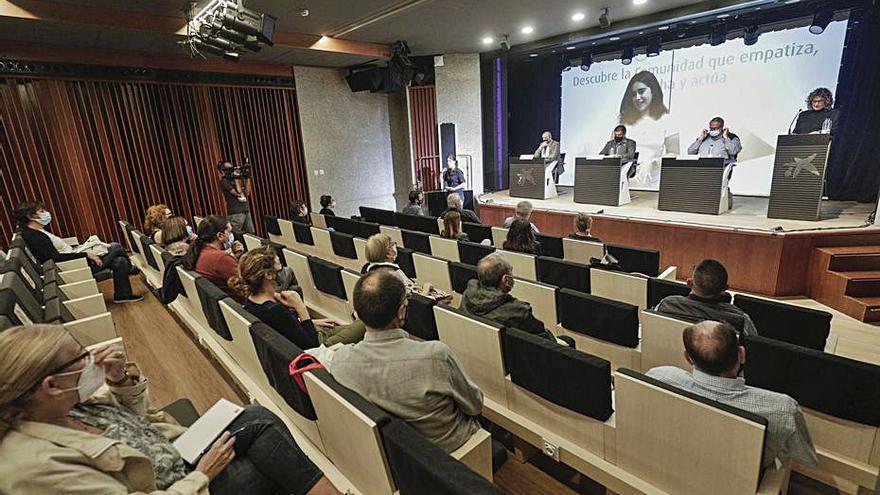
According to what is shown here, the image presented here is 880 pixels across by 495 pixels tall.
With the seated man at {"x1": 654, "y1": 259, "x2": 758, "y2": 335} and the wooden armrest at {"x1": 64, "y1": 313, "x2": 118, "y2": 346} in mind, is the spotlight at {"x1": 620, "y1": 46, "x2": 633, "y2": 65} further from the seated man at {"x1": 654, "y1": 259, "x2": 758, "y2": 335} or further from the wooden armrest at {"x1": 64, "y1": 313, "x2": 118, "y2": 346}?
the wooden armrest at {"x1": 64, "y1": 313, "x2": 118, "y2": 346}

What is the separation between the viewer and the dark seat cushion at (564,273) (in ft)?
10.1

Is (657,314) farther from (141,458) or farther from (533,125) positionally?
(533,125)

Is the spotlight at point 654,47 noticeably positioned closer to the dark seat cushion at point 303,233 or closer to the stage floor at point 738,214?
the stage floor at point 738,214

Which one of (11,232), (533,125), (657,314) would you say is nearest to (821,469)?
(657,314)

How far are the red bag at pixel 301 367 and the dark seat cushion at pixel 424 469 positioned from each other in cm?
49

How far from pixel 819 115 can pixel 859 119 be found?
57.2 inches

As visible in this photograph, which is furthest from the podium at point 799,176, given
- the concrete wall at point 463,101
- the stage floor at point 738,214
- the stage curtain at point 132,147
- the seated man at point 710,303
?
the stage curtain at point 132,147

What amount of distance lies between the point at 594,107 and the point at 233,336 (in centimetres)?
766

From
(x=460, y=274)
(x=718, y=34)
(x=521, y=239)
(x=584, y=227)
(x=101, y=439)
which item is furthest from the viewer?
(x=718, y=34)

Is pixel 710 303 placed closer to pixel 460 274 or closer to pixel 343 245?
pixel 460 274

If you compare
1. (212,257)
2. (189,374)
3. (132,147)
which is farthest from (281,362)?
(132,147)

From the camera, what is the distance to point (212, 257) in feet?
9.56

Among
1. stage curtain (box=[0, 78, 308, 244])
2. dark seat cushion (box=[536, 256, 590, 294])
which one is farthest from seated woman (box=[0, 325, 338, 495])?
stage curtain (box=[0, 78, 308, 244])

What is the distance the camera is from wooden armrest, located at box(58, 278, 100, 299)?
3275mm
